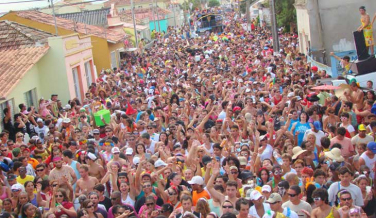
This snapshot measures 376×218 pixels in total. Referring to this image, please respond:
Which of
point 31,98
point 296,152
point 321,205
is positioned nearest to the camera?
point 321,205

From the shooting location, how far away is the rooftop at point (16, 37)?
22636 mm

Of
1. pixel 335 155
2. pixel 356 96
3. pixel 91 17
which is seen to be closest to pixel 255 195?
pixel 335 155

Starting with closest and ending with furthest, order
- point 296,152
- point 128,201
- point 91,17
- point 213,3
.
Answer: point 128,201
point 296,152
point 91,17
point 213,3

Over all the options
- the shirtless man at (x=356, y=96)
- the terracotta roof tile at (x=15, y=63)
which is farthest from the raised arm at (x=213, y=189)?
the terracotta roof tile at (x=15, y=63)

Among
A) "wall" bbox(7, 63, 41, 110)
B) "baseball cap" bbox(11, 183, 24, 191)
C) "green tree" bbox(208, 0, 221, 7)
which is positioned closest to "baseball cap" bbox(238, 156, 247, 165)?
"baseball cap" bbox(11, 183, 24, 191)

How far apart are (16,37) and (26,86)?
4.74 m

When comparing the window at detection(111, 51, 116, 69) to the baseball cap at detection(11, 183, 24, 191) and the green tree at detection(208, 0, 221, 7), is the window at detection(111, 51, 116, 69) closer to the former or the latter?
the baseball cap at detection(11, 183, 24, 191)

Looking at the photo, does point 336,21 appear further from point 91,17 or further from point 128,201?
point 91,17

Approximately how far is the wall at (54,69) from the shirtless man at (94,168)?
1216 centimetres

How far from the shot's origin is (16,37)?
76.0ft

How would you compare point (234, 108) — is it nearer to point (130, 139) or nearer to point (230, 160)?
point (130, 139)

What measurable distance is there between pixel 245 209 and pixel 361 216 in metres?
1.25

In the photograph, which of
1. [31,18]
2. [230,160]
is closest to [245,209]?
[230,160]

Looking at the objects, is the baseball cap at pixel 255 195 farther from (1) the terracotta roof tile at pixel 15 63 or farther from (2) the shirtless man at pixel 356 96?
(1) the terracotta roof tile at pixel 15 63
